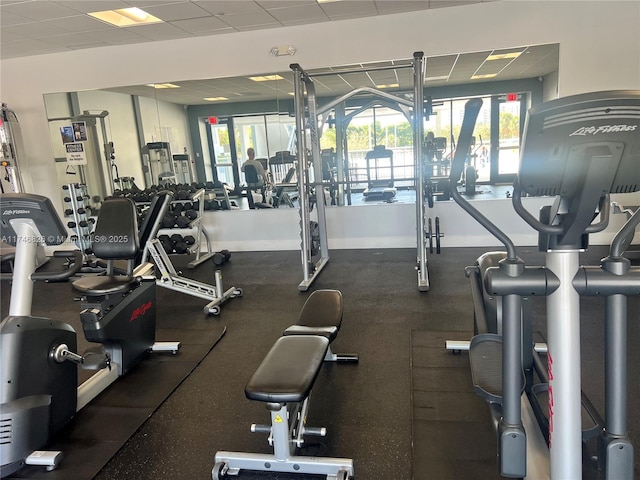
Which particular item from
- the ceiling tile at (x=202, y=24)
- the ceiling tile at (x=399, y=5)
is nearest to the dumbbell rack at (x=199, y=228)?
the ceiling tile at (x=202, y=24)

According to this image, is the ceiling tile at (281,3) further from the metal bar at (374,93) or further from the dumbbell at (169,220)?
the dumbbell at (169,220)

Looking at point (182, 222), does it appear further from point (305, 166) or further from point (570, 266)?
point (570, 266)

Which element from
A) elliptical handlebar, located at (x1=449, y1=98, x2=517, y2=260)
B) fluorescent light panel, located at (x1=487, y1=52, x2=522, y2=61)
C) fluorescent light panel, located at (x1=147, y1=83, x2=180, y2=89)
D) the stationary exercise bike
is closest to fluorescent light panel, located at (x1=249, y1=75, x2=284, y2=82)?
fluorescent light panel, located at (x1=147, y1=83, x2=180, y2=89)

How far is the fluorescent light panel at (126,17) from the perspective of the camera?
414cm

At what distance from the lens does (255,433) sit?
1938 mm

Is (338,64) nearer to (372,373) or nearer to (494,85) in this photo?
(494,85)

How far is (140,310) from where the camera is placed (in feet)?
8.45

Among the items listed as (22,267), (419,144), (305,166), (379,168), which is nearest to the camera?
(22,267)

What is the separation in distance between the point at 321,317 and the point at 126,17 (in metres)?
3.94

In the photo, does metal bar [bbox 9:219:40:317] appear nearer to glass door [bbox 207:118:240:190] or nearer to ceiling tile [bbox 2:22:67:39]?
ceiling tile [bbox 2:22:67:39]

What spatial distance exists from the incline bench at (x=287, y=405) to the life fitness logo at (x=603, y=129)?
43.0 inches

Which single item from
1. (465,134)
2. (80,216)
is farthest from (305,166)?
(80,216)

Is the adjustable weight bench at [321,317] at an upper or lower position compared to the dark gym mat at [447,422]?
upper

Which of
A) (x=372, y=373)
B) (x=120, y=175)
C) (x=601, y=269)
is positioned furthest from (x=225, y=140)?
(x=601, y=269)
